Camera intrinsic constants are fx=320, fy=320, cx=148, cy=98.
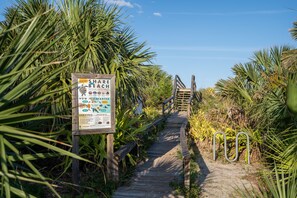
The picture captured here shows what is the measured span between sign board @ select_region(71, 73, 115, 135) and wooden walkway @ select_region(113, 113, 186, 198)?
46.7 inches

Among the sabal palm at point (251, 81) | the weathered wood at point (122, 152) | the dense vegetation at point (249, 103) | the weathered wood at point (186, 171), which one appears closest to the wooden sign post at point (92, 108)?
the weathered wood at point (122, 152)

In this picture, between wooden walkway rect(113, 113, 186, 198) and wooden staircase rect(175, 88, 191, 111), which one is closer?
wooden walkway rect(113, 113, 186, 198)

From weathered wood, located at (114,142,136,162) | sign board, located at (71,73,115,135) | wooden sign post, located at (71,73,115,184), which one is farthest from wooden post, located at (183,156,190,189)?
sign board, located at (71,73,115,135)

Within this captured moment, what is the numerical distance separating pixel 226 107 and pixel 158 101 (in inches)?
443

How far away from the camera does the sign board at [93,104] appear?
5.59 m

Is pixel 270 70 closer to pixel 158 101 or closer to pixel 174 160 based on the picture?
pixel 174 160

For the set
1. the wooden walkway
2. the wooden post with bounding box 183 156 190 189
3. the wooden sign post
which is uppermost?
the wooden sign post

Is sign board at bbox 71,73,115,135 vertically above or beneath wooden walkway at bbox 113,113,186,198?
above

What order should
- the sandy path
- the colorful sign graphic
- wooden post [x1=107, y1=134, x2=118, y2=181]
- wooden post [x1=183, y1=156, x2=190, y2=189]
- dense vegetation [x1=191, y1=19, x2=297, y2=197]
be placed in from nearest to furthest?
the colorful sign graphic, wooden post [x1=183, y1=156, x2=190, y2=189], wooden post [x1=107, y1=134, x2=118, y2=181], the sandy path, dense vegetation [x1=191, y1=19, x2=297, y2=197]

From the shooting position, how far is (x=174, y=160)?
8227 mm

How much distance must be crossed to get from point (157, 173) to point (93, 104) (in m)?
2.29

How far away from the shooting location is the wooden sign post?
5547 millimetres

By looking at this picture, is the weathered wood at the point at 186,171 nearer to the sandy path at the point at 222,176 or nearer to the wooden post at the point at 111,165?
the sandy path at the point at 222,176

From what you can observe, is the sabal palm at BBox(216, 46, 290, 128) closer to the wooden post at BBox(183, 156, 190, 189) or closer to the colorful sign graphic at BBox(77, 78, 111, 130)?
the wooden post at BBox(183, 156, 190, 189)
